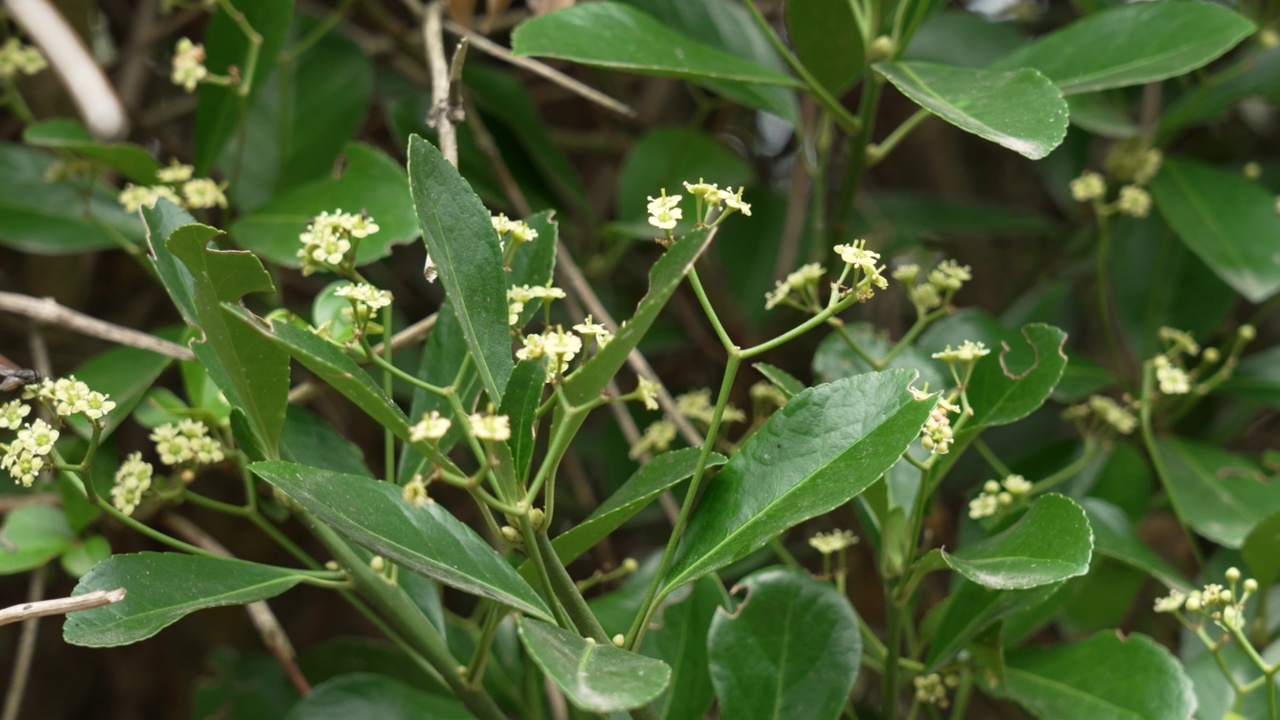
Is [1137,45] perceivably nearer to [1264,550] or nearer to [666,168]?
[1264,550]

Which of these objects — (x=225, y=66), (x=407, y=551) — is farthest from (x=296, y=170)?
(x=407, y=551)

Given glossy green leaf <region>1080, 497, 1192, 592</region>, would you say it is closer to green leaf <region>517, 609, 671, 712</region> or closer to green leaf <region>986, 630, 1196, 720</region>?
green leaf <region>986, 630, 1196, 720</region>

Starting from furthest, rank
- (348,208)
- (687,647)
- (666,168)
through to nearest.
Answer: (666,168) < (348,208) < (687,647)

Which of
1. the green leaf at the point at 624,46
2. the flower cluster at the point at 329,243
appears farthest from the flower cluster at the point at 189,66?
the flower cluster at the point at 329,243

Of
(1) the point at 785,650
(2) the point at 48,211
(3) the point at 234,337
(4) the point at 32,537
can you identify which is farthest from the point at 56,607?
(2) the point at 48,211

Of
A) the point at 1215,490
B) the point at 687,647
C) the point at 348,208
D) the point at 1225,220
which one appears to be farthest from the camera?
the point at 1225,220

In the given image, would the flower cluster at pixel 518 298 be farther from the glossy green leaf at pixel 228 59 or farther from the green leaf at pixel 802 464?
the glossy green leaf at pixel 228 59

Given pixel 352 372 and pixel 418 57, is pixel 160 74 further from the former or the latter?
pixel 352 372
